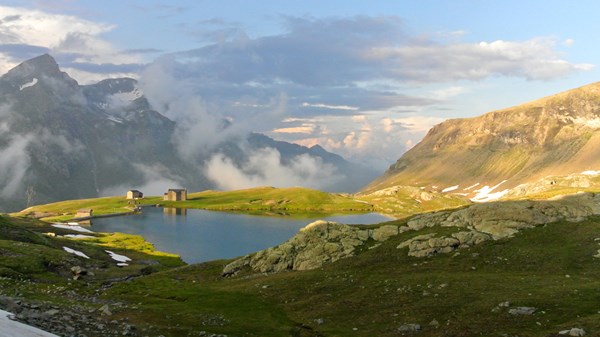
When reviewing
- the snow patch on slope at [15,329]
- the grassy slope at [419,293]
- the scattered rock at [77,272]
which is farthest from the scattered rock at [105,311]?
the scattered rock at [77,272]

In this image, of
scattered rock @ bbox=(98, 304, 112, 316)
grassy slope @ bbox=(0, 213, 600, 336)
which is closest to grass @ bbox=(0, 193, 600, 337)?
grassy slope @ bbox=(0, 213, 600, 336)

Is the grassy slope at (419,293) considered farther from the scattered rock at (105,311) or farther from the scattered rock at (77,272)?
the scattered rock at (77,272)

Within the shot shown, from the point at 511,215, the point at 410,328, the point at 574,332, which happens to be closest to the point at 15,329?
the point at 410,328

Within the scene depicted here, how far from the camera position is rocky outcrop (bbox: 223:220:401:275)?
8206 centimetres

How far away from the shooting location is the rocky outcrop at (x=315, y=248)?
269ft

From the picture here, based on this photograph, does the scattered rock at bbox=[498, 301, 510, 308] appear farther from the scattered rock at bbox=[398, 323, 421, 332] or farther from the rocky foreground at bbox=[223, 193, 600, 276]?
the rocky foreground at bbox=[223, 193, 600, 276]

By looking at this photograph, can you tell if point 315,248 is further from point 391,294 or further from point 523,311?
point 523,311

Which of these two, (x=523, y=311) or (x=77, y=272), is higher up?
(x=523, y=311)

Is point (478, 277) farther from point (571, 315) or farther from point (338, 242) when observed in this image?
point (338, 242)

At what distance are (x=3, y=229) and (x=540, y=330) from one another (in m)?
137

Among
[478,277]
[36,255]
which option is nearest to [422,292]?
[478,277]

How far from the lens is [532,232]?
7394 centimetres

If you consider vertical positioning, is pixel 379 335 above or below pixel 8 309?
below

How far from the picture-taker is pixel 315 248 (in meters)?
84.4
